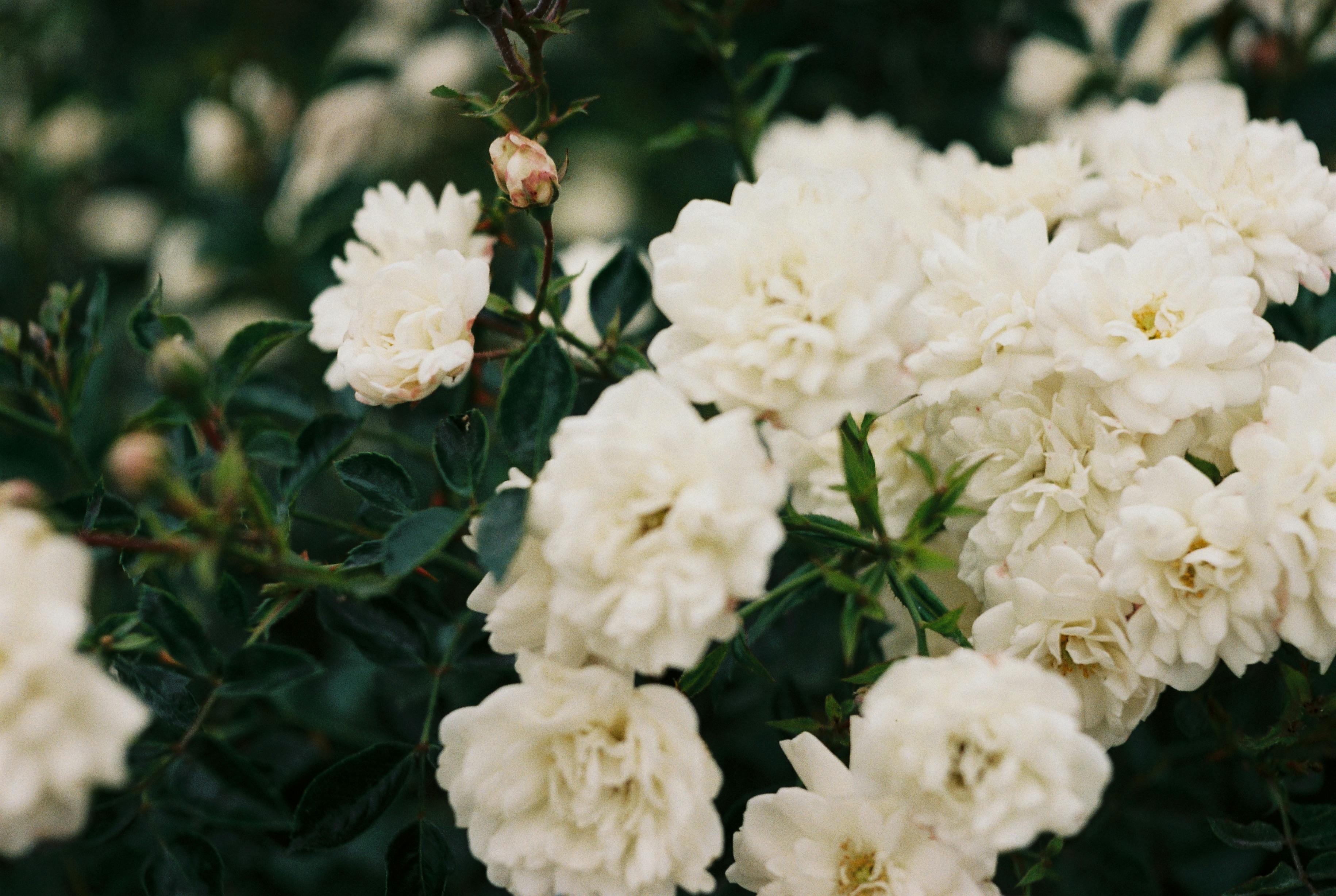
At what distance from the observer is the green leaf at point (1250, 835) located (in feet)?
3.05

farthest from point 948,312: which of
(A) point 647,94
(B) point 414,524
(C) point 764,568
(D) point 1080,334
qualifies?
(A) point 647,94

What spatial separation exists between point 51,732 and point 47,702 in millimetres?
19

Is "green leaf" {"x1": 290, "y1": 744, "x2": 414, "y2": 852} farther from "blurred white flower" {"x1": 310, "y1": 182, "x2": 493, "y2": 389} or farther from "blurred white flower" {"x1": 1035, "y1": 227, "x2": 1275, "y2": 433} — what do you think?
"blurred white flower" {"x1": 1035, "y1": 227, "x2": 1275, "y2": 433}

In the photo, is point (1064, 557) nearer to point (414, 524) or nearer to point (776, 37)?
point (414, 524)

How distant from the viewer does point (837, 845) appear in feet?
2.82

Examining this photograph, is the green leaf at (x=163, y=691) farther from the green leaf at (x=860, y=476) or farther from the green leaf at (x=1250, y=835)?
the green leaf at (x=1250, y=835)

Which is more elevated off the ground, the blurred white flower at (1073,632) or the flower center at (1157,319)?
the flower center at (1157,319)

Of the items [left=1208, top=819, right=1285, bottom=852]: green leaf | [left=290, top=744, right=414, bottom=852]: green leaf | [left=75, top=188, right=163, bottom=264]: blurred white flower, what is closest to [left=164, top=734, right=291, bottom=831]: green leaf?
[left=290, top=744, right=414, bottom=852]: green leaf

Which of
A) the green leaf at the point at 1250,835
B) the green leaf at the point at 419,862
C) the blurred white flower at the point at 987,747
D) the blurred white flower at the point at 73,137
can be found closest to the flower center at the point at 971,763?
the blurred white flower at the point at 987,747

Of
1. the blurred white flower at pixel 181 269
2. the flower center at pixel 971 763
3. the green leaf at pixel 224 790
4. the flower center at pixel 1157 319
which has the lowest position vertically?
the blurred white flower at pixel 181 269

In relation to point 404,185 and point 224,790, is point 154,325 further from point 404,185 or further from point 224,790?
point 404,185

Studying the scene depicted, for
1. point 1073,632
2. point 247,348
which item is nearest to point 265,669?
point 247,348

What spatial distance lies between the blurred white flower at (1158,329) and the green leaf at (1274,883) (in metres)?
0.41

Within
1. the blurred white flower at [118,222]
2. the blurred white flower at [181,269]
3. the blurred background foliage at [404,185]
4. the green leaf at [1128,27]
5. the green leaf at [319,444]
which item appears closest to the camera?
the green leaf at [319,444]
